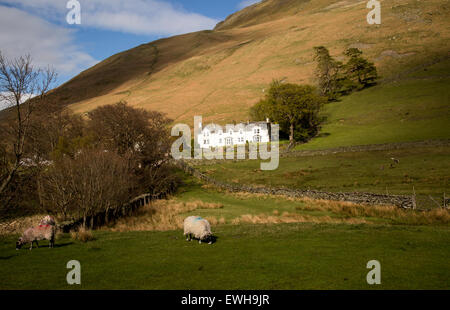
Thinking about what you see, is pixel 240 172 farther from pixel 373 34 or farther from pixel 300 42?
pixel 300 42

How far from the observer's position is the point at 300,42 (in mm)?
174375

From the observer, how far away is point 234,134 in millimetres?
99250

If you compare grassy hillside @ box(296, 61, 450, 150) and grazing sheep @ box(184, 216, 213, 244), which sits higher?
grassy hillside @ box(296, 61, 450, 150)

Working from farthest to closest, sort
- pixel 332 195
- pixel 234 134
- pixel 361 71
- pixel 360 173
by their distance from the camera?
1. pixel 361 71
2. pixel 234 134
3. pixel 360 173
4. pixel 332 195

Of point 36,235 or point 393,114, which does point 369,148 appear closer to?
point 393,114

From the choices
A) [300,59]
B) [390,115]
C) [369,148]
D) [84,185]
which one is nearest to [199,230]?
[84,185]

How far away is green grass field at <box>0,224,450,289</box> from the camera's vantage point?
1040cm

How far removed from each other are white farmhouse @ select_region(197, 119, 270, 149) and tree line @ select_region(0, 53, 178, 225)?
39.3 metres

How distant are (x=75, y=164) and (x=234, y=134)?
236 ft

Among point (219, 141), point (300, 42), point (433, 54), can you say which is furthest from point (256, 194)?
point (300, 42)

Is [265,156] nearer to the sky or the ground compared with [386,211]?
nearer to the sky

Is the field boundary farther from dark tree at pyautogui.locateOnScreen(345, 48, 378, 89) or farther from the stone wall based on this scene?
dark tree at pyautogui.locateOnScreen(345, 48, 378, 89)

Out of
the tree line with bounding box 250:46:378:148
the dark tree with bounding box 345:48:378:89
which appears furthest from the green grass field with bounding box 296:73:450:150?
the dark tree with bounding box 345:48:378:89
